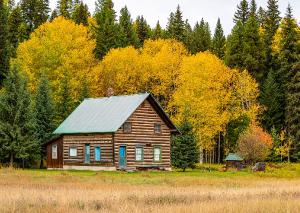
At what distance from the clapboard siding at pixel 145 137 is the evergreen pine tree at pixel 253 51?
26525 mm

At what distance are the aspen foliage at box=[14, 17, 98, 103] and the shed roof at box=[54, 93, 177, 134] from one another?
14.1 m

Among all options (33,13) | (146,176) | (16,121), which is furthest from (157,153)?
(33,13)

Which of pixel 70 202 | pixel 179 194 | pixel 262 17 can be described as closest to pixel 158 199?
pixel 179 194

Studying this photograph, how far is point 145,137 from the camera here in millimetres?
56000

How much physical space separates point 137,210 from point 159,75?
55.8m

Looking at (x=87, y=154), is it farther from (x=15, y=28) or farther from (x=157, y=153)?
(x=15, y=28)

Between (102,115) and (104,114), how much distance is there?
21 centimetres

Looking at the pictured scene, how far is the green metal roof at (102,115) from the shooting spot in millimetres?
53725

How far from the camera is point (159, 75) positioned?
73625mm

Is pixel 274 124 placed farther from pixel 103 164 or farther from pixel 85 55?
pixel 103 164

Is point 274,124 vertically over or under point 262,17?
under

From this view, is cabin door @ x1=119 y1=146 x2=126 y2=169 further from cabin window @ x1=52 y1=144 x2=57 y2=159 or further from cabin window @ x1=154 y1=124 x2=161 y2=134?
cabin window @ x1=52 y1=144 x2=57 y2=159

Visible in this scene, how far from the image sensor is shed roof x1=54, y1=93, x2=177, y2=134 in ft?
176

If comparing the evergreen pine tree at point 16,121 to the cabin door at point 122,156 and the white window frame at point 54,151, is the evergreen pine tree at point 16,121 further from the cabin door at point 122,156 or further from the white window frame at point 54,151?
the cabin door at point 122,156
